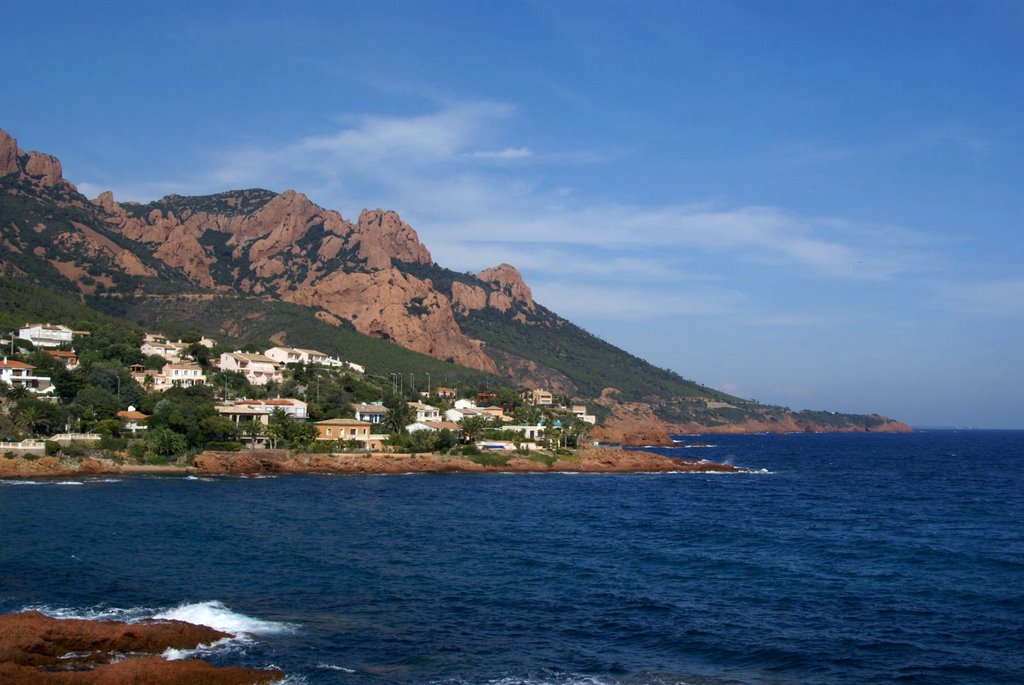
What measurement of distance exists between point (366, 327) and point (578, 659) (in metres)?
159

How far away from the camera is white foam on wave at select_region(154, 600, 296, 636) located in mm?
23019

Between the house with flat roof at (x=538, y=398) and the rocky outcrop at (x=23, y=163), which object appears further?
the rocky outcrop at (x=23, y=163)

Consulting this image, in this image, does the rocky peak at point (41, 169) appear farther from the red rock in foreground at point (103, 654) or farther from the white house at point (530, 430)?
the red rock in foreground at point (103, 654)

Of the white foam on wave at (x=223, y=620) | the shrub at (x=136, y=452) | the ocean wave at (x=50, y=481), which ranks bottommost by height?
the white foam on wave at (x=223, y=620)

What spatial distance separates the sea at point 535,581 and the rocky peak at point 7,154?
518ft

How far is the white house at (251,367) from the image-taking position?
104000mm

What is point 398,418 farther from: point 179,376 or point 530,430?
point 179,376

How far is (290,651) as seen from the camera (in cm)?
2136

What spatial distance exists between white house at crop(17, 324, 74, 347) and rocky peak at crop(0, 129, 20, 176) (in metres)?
107

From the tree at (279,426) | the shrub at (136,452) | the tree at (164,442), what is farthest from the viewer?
the tree at (279,426)

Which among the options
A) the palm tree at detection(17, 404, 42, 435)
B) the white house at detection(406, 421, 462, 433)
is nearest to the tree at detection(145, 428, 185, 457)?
the palm tree at detection(17, 404, 42, 435)

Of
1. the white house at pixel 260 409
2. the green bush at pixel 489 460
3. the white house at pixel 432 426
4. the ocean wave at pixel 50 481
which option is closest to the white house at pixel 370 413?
the white house at pixel 432 426

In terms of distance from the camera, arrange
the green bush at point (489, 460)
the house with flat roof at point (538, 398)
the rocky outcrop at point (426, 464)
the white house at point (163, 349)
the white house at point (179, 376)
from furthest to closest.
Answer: the house with flat roof at point (538, 398) → the white house at point (163, 349) → the white house at point (179, 376) → the green bush at point (489, 460) → the rocky outcrop at point (426, 464)

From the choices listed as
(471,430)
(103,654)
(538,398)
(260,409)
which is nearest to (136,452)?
(260,409)
